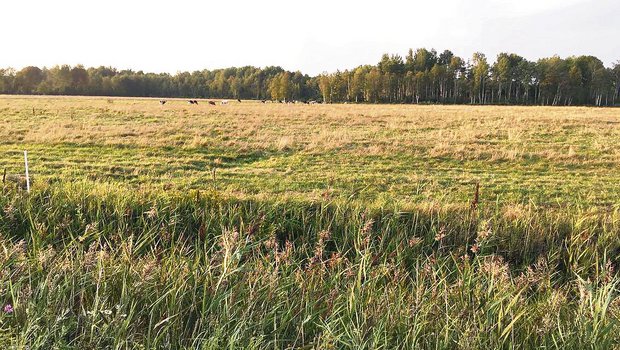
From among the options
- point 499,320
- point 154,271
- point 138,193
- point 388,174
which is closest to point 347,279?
point 499,320

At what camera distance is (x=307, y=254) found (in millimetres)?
4809

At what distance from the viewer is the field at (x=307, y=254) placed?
9.38 ft

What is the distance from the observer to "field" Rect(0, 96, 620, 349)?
2.86 meters

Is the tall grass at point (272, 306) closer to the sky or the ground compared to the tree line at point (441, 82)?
closer to the ground

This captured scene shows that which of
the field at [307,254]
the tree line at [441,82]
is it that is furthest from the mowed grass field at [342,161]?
the tree line at [441,82]

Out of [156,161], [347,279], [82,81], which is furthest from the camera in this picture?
[82,81]

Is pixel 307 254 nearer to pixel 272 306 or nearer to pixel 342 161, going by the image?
pixel 272 306

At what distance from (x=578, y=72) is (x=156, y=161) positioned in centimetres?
10026

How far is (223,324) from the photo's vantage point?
286cm

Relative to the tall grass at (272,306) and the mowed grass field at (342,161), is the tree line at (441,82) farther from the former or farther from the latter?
the tall grass at (272,306)

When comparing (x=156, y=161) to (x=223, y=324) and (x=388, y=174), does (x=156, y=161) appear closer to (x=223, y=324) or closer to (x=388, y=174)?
(x=388, y=174)

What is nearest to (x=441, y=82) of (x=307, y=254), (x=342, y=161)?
(x=342, y=161)

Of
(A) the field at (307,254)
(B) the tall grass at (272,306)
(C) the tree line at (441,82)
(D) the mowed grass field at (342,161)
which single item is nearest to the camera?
(B) the tall grass at (272,306)

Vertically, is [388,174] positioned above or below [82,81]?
below
